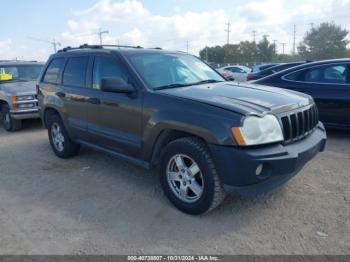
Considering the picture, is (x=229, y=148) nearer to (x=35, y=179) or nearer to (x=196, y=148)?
(x=196, y=148)

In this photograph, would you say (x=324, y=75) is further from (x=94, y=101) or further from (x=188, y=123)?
(x=94, y=101)

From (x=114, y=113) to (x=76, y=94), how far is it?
1.07m

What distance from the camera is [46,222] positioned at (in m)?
3.57

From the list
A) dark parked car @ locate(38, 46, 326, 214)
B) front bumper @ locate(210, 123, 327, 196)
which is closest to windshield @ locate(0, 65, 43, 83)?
dark parked car @ locate(38, 46, 326, 214)

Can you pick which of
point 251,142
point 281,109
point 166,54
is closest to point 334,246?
point 251,142

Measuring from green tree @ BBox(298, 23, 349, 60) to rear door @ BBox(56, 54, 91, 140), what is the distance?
62.7 metres

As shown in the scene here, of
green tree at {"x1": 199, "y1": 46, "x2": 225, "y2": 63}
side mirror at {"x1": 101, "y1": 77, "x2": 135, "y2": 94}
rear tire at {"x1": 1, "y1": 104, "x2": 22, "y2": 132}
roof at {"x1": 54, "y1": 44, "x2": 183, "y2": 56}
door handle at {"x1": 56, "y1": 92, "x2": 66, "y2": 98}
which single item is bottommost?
rear tire at {"x1": 1, "y1": 104, "x2": 22, "y2": 132}

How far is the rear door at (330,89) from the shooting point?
608cm

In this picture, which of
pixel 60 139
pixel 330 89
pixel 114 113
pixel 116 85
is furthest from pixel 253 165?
pixel 330 89

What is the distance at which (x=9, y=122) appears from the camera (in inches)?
334

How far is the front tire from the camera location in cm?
332

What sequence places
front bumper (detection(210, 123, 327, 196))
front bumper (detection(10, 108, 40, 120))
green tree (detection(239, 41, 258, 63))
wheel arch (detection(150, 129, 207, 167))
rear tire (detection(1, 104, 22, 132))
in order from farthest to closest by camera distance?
green tree (detection(239, 41, 258, 63))
rear tire (detection(1, 104, 22, 132))
front bumper (detection(10, 108, 40, 120))
wheel arch (detection(150, 129, 207, 167))
front bumper (detection(210, 123, 327, 196))

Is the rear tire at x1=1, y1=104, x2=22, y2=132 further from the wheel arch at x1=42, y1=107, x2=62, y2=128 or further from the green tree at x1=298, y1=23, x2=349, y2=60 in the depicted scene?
the green tree at x1=298, y1=23, x2=349, y2=60

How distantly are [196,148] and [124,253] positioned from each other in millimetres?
1187
